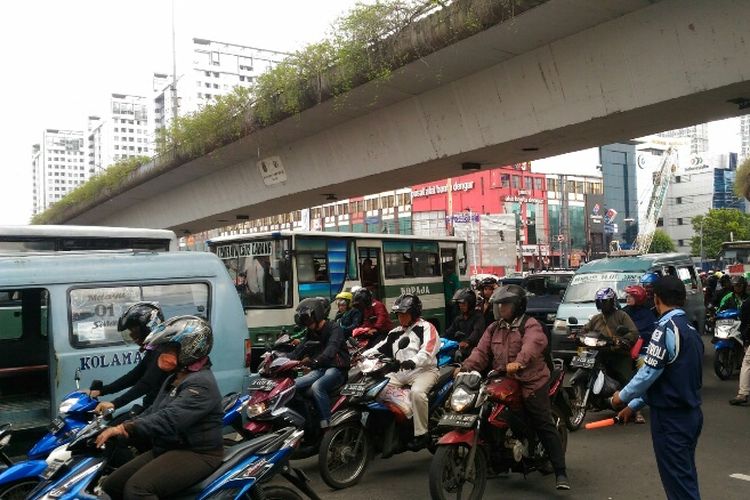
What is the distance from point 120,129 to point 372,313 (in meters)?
104

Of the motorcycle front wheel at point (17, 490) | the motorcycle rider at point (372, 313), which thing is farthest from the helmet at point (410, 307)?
the motorcycle front wheel at point (17, 490)

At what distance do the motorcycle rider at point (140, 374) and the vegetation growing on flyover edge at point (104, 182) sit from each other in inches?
619

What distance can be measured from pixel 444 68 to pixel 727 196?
327ft

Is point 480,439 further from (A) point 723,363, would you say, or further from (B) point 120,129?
(B) point 120,129

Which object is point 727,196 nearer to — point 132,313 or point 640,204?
point 640,204

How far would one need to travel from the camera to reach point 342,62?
11.3 meters

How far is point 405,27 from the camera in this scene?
1039cm

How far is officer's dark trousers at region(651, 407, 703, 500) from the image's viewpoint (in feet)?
12.9

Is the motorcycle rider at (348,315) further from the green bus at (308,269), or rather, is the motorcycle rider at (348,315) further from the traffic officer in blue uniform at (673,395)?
the traffic officer in blue uniform at (673,395)

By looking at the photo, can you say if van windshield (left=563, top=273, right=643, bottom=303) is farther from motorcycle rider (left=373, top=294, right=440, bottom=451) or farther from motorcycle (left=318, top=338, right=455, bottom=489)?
motorcycle (left=318, top=338, right=455, bottom=489)

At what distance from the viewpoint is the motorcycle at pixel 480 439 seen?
4773mm

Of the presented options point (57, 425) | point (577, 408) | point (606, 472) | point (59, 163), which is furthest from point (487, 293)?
point (59, 163)

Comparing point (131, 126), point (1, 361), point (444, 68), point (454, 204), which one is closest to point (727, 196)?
point (454, 204)

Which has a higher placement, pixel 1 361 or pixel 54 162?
pixel 54 162
